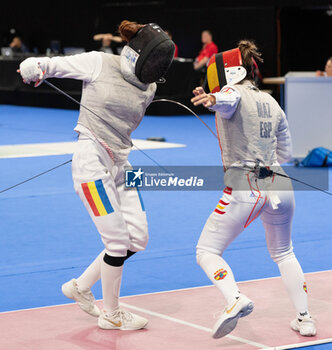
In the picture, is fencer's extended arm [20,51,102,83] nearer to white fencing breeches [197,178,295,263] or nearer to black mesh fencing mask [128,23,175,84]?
black mesh fencing mask [128,23,175,84]

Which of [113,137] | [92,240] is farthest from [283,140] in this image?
[92,240]

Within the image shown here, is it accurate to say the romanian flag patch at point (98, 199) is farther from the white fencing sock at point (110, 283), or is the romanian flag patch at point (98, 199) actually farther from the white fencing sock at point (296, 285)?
the white fencing sock at point (296, 285)

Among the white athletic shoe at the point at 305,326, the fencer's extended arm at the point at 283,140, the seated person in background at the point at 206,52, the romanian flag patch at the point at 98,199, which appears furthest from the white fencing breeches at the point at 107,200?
the seated person in background at the point at 206,52

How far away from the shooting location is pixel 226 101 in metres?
3.72

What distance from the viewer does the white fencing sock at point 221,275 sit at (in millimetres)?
3701

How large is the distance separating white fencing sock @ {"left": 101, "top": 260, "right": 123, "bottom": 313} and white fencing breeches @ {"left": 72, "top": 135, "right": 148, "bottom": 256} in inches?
3.9

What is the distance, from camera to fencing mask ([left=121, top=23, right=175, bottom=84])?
13.1 ft

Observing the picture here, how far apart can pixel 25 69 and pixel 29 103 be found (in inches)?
626

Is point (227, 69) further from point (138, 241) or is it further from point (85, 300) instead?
point (85, 300)

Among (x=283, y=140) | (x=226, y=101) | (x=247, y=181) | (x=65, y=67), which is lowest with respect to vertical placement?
(x=247, y=181)

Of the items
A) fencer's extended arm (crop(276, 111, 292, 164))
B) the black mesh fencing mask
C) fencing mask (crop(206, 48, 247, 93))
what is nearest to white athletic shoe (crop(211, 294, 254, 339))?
fencer's extended arm (crop(276, 111, 292, 164))

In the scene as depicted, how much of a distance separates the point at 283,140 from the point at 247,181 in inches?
14.4

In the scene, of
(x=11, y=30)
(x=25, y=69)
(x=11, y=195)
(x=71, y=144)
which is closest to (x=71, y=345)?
(x=25, y=69)

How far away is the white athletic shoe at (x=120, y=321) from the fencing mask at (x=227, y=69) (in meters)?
1.32
